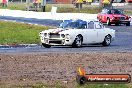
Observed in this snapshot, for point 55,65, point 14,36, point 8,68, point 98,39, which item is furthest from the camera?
point 14,36

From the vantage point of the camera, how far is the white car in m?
24.3

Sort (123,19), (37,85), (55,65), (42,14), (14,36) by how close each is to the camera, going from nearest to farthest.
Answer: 1. (37,85)
2. (55,65)
3. (14,36)
4. (123,19)
5. (42,14)

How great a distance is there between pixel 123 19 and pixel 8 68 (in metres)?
34.1

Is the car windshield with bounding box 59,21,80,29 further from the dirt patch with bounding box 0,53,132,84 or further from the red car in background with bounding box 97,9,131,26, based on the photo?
the red car in background with bounding box 97,9,131,26

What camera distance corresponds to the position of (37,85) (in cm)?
1098

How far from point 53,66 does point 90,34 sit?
10.7 m

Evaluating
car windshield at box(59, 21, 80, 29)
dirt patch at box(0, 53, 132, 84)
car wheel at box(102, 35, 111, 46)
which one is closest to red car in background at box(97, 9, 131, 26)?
car wheel at box(102, 35, 111, 46)

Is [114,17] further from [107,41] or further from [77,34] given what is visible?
[77,34]

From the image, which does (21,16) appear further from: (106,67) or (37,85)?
(37,85)

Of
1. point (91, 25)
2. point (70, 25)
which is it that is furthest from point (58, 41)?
point (91, 25)

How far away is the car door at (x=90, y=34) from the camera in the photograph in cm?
2530

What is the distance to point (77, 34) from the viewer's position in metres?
24.9

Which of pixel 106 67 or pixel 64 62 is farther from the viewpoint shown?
pixel 64 62

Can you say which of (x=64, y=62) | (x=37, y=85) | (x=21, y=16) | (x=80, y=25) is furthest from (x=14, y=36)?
(x=21, y=16)
